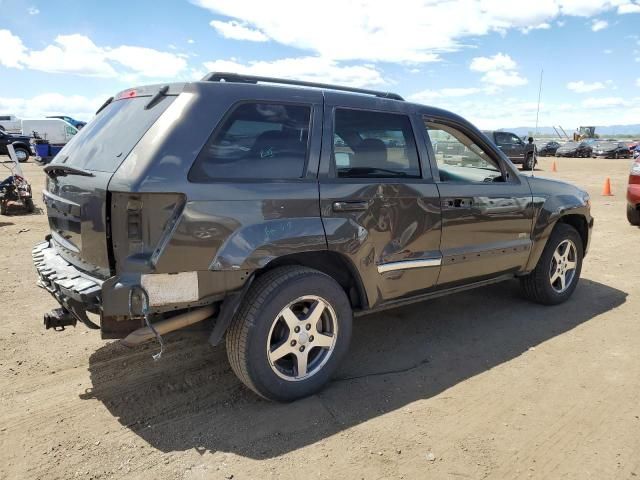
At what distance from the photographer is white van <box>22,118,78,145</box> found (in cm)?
2828

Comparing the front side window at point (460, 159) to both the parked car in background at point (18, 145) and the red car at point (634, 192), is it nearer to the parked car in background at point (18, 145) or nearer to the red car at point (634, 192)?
the red car at point (634, 192)

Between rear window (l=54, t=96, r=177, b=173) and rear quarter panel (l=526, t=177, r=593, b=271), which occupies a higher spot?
rear window (l=54, t=96, r=177, b=173)

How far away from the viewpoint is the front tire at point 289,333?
287cm

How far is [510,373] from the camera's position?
359 cm

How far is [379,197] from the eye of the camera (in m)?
3.32

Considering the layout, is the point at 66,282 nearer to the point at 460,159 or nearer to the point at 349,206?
the point at 349,206

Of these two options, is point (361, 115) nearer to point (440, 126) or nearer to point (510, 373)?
point (440, 126)

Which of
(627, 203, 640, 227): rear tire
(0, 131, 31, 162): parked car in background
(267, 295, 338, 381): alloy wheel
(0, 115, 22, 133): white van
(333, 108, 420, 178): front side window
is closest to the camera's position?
(267, 295, 338, 381): alloy wheel

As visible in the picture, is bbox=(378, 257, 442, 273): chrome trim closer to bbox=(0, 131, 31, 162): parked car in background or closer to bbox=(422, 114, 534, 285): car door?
bbox=(422, 114, 534, 285): car door

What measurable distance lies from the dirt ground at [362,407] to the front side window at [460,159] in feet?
4.37

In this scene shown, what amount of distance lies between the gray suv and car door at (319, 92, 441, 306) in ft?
0.03

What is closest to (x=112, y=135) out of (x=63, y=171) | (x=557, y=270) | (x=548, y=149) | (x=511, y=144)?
A: (x=63, y=171)

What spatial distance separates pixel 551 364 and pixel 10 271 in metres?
5.69

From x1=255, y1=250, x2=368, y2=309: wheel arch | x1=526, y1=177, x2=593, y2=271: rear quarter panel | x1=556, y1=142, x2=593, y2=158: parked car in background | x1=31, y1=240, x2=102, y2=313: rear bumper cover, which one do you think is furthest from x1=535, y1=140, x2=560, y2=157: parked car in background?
x1=31, y1=240, x2=102, y2=313: rear bumper cover
